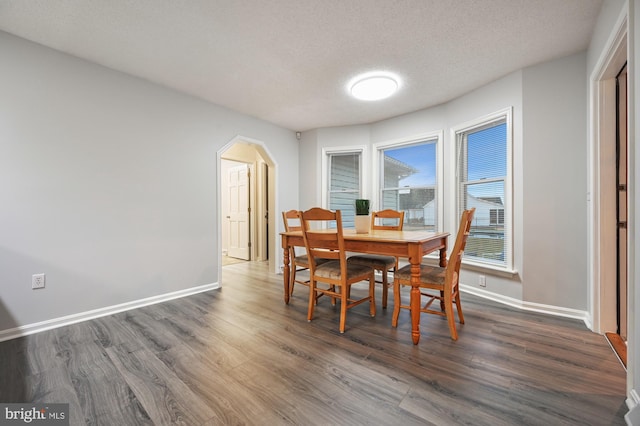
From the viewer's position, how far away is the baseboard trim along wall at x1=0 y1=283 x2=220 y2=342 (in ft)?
7.21

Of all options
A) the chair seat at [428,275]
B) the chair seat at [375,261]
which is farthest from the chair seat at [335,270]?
the chair seat at [428,275]

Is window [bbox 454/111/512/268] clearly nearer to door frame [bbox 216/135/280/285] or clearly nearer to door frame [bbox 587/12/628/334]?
door frame [bbox 587/12/628/334]

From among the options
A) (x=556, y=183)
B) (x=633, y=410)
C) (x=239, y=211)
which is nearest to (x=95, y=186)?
(x=239, y=211)

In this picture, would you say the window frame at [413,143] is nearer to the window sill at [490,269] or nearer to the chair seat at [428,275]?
the window sill at [490,269]

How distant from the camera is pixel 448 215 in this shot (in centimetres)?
363

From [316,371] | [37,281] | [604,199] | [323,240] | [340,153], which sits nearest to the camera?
[316,371]

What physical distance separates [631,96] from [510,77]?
180 cm

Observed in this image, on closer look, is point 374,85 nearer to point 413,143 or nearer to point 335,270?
point 413,143

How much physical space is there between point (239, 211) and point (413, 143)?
153 inches

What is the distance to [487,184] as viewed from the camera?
3.20 metres

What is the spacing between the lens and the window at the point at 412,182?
12.9 feet

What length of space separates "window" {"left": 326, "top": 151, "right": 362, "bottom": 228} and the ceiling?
1605mm

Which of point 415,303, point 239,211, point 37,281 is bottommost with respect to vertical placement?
point 415,303

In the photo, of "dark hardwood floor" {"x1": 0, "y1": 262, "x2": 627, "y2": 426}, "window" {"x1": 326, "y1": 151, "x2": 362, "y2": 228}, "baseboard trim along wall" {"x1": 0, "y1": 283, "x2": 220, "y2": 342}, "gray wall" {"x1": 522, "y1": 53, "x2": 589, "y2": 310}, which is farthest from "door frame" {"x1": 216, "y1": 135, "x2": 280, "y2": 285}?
"gray wall" {"x1": 522, "y1": 53, "x2": 589, "y2": 310}
